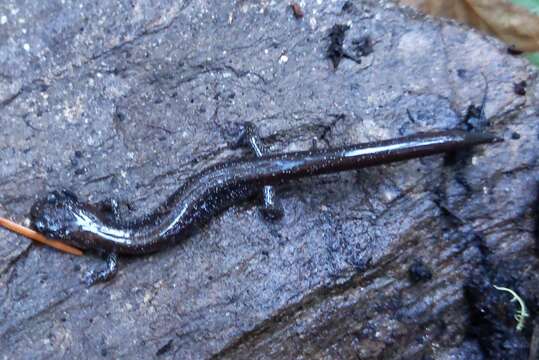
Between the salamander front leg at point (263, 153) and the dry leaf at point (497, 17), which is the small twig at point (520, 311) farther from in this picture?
the dry leaf at point (497, 17)

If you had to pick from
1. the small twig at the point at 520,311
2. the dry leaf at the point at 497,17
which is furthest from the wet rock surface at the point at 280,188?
the dry leaf at the point at 497,17

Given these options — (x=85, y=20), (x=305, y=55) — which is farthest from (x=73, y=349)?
(x=305, y=55)

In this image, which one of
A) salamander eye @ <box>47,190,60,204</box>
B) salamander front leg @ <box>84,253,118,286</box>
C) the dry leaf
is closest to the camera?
salamander front leg @ <box>84,253,118,286</box>

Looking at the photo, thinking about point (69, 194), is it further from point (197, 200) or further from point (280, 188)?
point (280, 188)

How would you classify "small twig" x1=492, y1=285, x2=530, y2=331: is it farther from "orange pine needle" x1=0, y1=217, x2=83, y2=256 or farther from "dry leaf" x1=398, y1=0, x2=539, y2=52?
"orange pine needle" x1=0, y1=217, x2=83, y2=256

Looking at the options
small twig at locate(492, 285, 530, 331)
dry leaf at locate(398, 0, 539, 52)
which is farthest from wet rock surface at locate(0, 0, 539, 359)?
dry leaf at locate(398, 0, 539, 52)

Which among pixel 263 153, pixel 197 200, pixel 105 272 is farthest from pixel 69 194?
pixel 263 153

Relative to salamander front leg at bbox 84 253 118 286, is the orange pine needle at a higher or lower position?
higher
